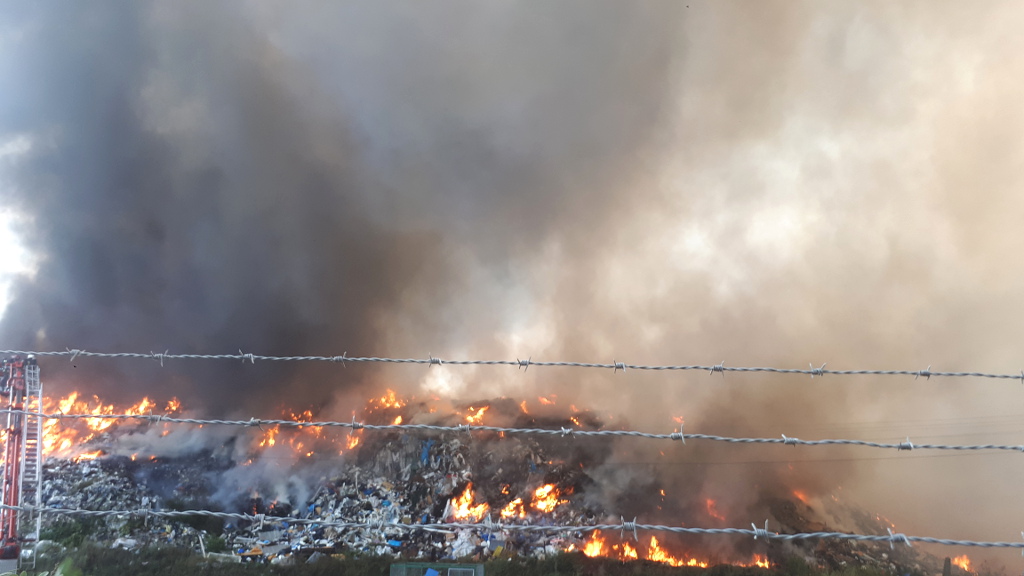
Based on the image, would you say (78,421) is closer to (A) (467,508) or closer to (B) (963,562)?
(A) (467,508)

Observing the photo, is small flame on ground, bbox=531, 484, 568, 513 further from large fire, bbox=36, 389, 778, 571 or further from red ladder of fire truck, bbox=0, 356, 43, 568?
red ladder of fire truck, bbox=0, 356, 43, 568

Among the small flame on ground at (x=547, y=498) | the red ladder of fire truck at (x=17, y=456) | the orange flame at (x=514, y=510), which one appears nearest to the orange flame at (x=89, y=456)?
the red ladder of fire truck at (x=17, y=456)

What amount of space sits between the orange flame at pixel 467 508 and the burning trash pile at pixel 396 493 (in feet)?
0.09

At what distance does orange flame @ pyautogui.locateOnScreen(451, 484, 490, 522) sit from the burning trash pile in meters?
0.03

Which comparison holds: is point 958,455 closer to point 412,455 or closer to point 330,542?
point 412,455

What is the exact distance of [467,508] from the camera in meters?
13.2

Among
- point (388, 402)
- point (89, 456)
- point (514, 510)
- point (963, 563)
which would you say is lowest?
point (963, 563)

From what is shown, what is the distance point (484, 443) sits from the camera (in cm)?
1505

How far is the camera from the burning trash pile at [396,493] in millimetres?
11562

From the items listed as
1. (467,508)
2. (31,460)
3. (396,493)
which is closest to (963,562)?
(467,508)

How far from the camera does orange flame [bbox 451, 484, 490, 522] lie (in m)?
13.0

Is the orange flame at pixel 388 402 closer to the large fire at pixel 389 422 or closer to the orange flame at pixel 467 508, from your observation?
the large fire at pixel 389 422

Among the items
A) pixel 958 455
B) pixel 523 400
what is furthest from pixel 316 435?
pixel 958 455

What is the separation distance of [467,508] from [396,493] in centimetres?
189
